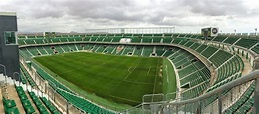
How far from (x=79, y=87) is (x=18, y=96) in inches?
602

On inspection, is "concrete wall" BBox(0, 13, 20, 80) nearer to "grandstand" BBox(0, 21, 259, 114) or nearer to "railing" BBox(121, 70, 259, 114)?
"grandstand" BBox(0, 21, 259, 114)

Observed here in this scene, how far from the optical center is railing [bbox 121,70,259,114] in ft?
11.2

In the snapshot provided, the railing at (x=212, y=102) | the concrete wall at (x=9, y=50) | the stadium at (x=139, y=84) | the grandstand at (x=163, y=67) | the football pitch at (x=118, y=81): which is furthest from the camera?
the football pitch at (x=118, y=81)

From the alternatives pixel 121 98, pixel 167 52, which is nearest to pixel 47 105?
pixel 121 98

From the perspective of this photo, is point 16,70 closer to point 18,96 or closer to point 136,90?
point 18,96

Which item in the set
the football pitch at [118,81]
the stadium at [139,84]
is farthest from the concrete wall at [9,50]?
the football pitch at [118,81]

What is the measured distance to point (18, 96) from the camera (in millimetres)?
13312

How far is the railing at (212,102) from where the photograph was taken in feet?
11.2

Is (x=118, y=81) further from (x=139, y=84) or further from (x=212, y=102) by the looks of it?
(x=212, y=102)

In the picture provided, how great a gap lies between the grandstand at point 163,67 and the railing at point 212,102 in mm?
32

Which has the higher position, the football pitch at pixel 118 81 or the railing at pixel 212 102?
the railing at pixel 212 102

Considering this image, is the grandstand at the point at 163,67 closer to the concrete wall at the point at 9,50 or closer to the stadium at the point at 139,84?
the stadium at the point at 139,84

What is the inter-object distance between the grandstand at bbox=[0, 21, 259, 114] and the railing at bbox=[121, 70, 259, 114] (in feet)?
0.10

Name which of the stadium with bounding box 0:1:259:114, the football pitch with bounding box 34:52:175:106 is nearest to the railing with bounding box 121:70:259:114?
the stadium with bounding box 0:1:259:114
